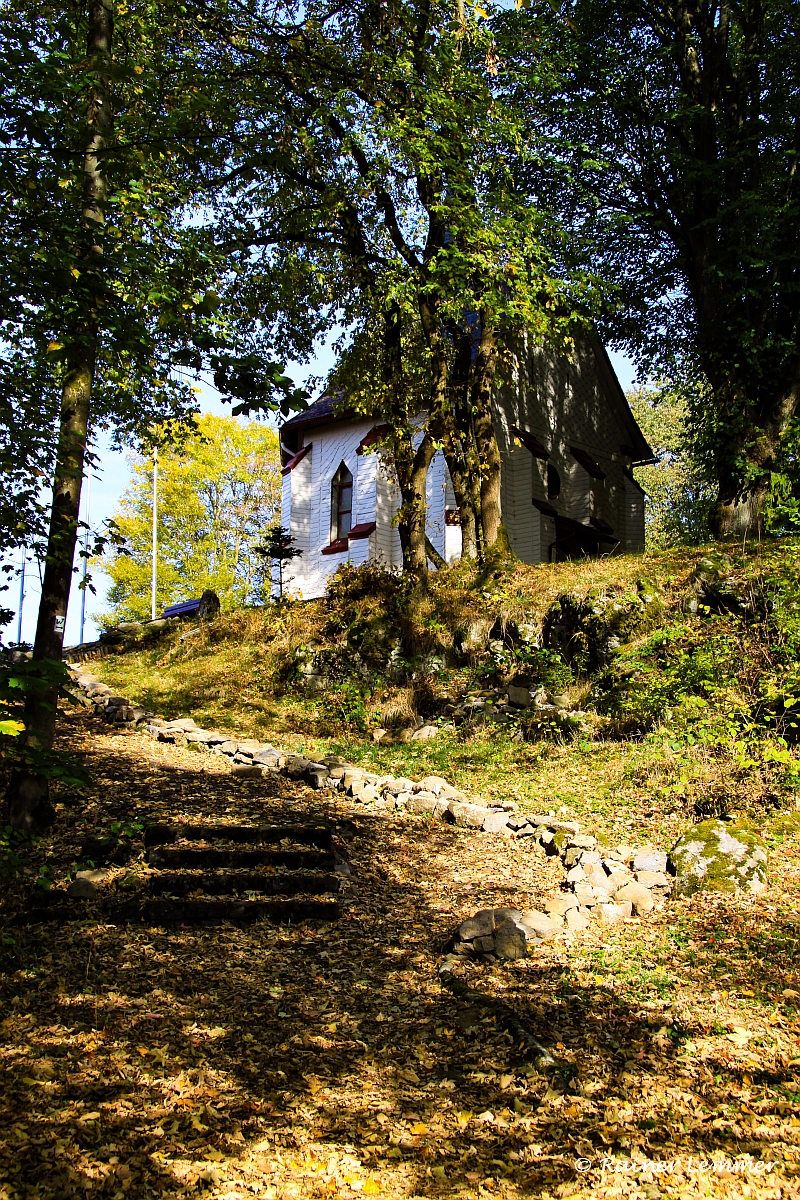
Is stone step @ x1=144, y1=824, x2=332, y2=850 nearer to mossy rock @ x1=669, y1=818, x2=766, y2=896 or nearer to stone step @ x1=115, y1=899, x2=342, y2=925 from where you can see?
stone step @ x1=115, y1=899, x2=342, y2=925

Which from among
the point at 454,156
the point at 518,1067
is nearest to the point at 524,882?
the point at 518,1067

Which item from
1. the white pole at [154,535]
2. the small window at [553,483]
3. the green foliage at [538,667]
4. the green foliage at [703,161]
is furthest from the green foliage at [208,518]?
the green foliage at [538,667]

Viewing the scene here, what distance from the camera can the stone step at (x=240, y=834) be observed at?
7859 mm

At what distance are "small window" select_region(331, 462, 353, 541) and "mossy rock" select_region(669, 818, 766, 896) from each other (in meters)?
18.3

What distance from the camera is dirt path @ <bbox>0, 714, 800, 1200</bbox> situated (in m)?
3.91

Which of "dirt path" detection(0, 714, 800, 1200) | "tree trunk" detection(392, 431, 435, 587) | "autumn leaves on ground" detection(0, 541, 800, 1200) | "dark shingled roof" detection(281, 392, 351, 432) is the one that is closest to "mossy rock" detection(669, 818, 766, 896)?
"autumn leaves on ground" detection(0, 541, 800, 1200)

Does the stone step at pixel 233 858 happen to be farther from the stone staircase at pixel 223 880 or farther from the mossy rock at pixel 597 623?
the mossy rock at pixel 597 623

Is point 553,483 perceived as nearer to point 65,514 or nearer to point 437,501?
point 437,501

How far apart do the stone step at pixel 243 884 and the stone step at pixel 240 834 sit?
79 centimetres

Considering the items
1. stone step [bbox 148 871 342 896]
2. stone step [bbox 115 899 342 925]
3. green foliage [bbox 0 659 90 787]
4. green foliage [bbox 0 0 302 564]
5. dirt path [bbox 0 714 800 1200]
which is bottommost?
dirt path [bbox 0 714 800 1200]

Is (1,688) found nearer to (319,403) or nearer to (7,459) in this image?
(7,459)

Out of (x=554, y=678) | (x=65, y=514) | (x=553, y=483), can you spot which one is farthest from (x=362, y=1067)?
(x=553, y=483)

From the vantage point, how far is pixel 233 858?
7.64 metres

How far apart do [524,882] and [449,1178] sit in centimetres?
412
